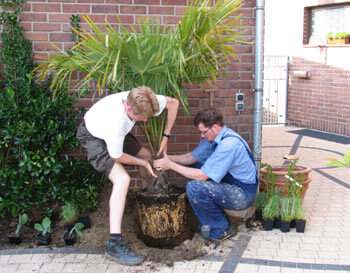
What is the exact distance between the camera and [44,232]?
399 cm

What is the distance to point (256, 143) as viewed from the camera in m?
4.67

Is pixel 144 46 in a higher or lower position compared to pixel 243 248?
higher

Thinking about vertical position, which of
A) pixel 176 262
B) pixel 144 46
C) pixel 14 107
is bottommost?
pixel 176 262

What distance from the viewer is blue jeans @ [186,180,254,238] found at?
383 centimetres

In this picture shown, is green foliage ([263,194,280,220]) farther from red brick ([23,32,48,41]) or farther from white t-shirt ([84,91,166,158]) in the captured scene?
red brick ([23,32,48,41])

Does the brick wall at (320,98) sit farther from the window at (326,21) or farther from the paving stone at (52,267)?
the paving stone at (52,267)

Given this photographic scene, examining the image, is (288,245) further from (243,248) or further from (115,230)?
(115,230)

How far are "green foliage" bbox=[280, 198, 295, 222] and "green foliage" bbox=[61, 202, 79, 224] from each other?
203 cm

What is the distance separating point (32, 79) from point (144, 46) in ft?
4.69

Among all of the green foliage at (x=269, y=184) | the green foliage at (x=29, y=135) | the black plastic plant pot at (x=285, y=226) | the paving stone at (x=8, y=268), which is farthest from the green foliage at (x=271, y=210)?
the paving stone at (x=8, y=268)

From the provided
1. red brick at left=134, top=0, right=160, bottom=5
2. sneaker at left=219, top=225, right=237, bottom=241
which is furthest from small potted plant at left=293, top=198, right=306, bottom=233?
red brick at left=134, top=0, right=160, bottom=5

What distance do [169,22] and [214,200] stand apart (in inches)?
77.8

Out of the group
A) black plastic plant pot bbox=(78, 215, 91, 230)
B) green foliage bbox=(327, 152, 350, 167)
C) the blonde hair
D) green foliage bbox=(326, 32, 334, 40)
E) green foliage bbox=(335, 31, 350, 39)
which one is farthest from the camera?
green foliage bbox=(326, 32, 334, 40)

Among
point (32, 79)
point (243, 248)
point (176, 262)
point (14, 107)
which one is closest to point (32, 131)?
point (14, 107)
